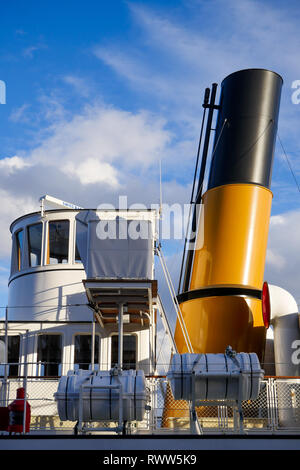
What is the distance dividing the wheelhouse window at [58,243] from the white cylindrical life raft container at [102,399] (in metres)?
6.53

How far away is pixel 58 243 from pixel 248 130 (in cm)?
559

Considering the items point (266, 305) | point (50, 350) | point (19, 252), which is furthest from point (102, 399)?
point (19, 252)

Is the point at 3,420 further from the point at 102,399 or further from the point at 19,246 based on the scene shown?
the point at 19,246

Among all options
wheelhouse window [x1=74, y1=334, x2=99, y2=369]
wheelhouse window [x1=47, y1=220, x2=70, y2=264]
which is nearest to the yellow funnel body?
wheelhouse window [x1=74, y1=334, x2=99, y2=369]

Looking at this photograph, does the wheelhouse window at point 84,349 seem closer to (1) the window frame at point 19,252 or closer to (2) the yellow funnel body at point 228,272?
(2) the yellow funnel body at point 228,272

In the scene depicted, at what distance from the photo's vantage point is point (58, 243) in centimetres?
1405

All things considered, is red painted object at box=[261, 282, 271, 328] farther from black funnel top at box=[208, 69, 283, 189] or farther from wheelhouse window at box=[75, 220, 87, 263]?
wheelhouse window at box=[75, 220, 87, 263]

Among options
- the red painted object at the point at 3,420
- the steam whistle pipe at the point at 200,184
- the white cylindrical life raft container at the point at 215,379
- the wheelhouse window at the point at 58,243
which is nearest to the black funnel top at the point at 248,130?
the steam whistle pipe at the point at 200,184

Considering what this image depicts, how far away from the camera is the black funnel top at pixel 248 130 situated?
12.5 m
